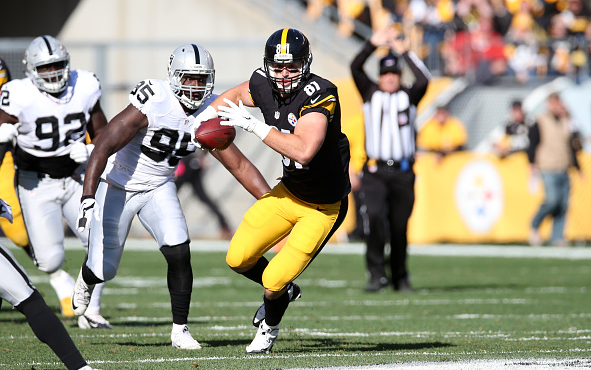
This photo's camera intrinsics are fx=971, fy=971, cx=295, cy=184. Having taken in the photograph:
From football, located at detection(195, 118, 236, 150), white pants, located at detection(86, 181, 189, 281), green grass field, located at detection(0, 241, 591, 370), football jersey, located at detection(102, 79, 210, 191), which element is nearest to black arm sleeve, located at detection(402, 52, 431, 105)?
green grass field, located at detection(0, 241, 591, 370)

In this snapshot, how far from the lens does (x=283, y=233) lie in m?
5.26

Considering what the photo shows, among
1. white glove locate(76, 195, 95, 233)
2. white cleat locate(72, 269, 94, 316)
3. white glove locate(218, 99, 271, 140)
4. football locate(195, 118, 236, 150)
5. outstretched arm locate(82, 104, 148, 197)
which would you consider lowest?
white cleat locate(72, 269, 94, 316)

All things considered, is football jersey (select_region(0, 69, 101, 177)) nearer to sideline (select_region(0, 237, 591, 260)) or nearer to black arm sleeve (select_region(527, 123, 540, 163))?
sideline (select_region(0, 237, 591, 260))

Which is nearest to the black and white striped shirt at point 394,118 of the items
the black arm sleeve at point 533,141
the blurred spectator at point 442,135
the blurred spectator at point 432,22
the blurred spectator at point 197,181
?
the black arm sleeve at point 533,141

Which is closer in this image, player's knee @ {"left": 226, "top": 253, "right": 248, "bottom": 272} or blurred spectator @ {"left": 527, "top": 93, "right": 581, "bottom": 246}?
player's knee @ {"left": 226, "top": 253, "right": 248, "bottom": 272}

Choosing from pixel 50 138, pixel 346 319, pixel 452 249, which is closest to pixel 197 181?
pixel 452 249

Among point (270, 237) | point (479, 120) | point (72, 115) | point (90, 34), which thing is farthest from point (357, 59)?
point (90, 34)

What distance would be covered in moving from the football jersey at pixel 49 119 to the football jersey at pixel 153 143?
2.77 ft

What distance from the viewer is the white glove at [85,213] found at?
4.98m

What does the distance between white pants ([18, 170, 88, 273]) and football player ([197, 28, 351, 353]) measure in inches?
68.6

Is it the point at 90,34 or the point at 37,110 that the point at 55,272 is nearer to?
the point at 37,110

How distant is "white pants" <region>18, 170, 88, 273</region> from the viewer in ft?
21.3

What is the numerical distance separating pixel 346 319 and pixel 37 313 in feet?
10.5

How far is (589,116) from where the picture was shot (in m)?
15.1
